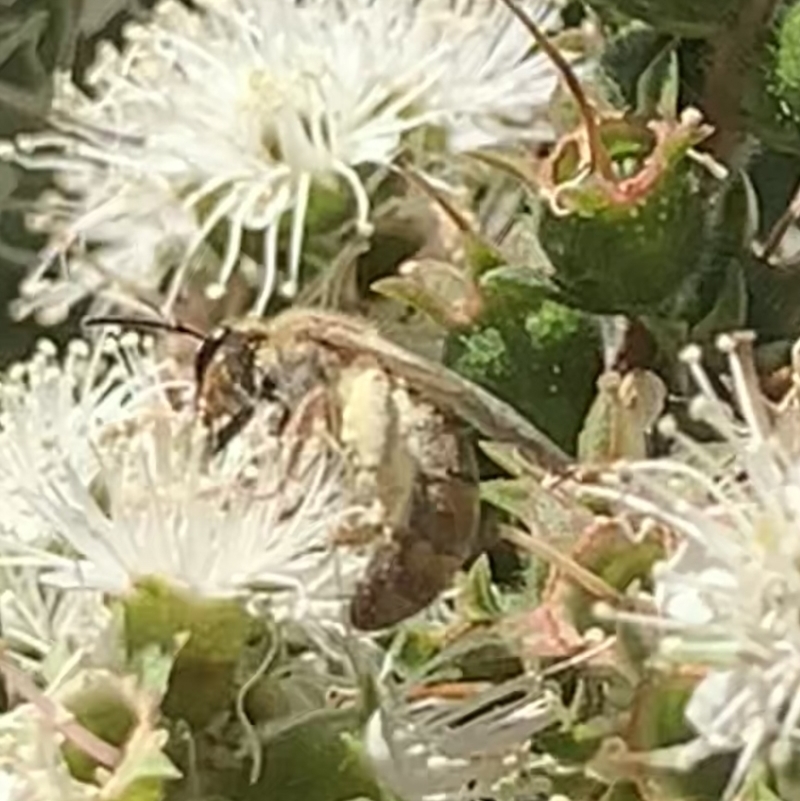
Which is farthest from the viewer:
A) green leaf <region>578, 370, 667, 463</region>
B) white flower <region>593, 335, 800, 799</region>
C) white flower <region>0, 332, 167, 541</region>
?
white flower <region>0, 332, 167, 541</region>

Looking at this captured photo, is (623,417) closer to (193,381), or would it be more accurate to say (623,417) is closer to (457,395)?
(457,395)

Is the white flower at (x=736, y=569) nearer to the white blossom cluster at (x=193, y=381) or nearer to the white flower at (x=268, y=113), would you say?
the white blossom cluster at (x=193, y=381)

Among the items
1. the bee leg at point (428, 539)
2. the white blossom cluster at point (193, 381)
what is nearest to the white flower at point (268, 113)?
the white blossom cluster at point (193, 381)

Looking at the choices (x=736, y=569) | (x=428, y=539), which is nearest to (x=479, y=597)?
(x=428, y=539)

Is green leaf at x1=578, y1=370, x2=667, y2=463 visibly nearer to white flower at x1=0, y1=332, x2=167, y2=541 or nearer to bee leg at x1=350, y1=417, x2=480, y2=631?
bee leg at x1=350, y1=417, x2=480, y2=631

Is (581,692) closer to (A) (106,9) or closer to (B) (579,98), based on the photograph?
(B) (579,98)

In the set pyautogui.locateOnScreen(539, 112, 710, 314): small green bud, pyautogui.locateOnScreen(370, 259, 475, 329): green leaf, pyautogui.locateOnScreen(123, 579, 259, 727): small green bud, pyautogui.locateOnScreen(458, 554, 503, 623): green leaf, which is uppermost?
pyautogui.locateOnScreen(539, 112, 710, 314): small green bud

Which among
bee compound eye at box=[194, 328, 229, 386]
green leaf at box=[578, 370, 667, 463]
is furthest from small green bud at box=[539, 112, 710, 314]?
bee compound eye at box=[194, 328, 229, 386]

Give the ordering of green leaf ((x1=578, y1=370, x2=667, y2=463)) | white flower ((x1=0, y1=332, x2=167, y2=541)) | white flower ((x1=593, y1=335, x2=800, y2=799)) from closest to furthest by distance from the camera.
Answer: white flower ((x1=593, y1=335, x2=800, y2=799)), green leaf ((x1=578, y1=370, x2=667, y2=463)), white flower ((x1=0, y1=332, x2=167, y2=541))

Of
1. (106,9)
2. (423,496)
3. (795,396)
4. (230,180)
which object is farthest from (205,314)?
(106,9)
